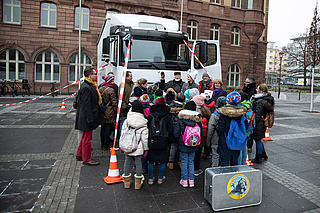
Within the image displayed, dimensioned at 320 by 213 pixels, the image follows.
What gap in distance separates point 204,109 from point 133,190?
6.83 feet

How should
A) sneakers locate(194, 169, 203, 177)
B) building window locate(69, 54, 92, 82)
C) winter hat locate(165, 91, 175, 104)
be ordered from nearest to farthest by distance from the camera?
sneakers locate(194, 169, 203, 177)
winter hat locate(165, 91, 175, 104)
building window locate(69, 54, 92, 82)

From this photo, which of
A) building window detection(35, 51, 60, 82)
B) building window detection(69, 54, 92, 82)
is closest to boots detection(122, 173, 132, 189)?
building window detection(69, 54, 92, 82)

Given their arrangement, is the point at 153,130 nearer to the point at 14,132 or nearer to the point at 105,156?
the point at 105,156

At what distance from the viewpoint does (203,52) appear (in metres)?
8.16

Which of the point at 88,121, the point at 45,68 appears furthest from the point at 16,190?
the point at 45,68

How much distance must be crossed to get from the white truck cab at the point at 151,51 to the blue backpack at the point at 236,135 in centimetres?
355

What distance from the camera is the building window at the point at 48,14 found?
23.6 meters

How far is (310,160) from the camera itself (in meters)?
6.20

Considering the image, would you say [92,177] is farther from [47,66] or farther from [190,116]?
[47,66]

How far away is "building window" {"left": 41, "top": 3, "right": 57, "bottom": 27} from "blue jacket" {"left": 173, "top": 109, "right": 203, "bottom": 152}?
23704 millimetres

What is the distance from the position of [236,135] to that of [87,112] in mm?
2949

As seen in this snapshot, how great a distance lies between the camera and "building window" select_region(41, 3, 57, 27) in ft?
77.5

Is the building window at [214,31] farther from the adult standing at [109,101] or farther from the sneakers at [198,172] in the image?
the sneakers at [198,172]

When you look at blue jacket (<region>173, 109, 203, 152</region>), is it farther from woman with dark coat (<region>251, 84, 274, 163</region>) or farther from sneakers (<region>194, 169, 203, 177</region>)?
woman with dark coat (<region>251, 84, 274, 163</region>)
